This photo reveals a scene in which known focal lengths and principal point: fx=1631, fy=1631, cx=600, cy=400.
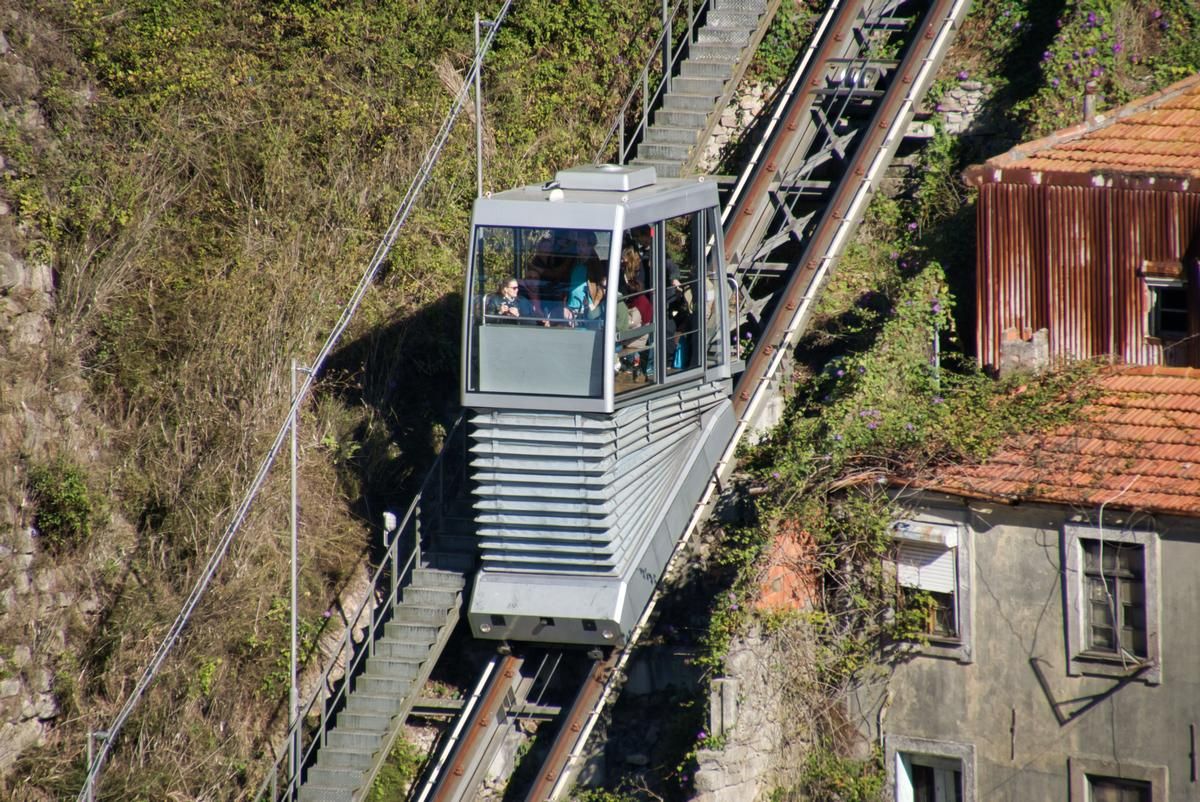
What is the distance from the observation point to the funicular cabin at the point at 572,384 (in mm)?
14945

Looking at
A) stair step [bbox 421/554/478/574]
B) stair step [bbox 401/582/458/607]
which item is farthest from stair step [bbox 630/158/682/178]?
stair step [bbox 401/582/458/607]

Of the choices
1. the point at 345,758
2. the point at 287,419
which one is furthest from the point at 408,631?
the point at 287,419

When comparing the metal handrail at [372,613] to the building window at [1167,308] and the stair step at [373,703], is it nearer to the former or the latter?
the stair step at [373,703]

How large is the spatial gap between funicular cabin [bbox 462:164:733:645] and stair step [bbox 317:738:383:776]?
7.23 ft

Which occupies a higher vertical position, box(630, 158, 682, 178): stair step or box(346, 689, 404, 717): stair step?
box(630, 158, 682, 178): stair step

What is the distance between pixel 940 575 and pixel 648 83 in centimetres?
885

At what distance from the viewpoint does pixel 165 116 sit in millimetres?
21078

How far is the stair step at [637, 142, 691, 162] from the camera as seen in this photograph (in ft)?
69.7

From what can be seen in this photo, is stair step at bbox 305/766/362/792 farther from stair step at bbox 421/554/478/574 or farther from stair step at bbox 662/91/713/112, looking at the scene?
stair step at bbox 662/91/713/112

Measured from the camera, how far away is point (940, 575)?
17.1m

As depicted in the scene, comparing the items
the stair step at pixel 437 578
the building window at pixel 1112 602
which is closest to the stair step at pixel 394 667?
the stair step at pixel 437 578

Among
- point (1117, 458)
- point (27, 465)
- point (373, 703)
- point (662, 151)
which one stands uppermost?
point (662, 151)

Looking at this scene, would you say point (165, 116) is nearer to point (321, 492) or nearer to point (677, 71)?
point (321, 492)

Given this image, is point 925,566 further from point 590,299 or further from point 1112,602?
point 590,299
